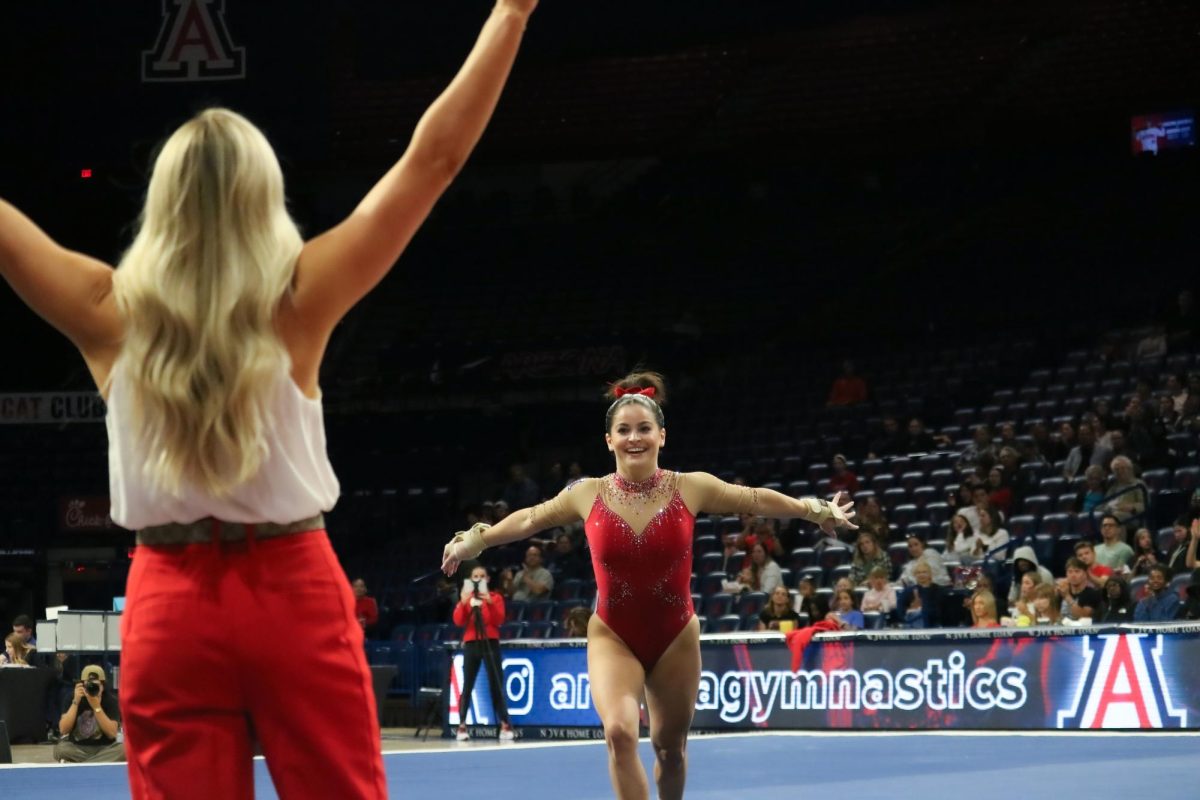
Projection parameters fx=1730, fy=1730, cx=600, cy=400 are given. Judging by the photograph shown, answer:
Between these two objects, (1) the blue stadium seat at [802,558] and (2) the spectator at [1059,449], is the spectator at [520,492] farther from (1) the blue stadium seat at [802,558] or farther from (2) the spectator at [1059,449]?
(2) the spectator at [1059,449]

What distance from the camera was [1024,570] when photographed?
15.7 metres

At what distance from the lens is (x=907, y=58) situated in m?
27.3

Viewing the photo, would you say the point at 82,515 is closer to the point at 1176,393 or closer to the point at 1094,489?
the point at 1094,489

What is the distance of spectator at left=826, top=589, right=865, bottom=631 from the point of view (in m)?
16.1

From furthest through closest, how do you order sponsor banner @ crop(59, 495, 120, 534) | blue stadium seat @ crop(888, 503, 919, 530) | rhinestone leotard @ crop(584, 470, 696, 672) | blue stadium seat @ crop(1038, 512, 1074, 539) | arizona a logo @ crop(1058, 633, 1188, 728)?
sponsor banner @ crop(59, 495, 120, 534), blue stadium seat @ crop(888, 503, 919, 530), blue stadium seat @ crop(1038, 512, 1074, 539), arizona a logo @ crop(1058, 633, 1188, 728), rhinestone leotard @ crop(584, 470, 696, 672)

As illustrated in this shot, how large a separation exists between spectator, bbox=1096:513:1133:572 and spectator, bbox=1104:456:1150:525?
0.87 m

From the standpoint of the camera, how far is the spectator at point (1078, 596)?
48.3 feet

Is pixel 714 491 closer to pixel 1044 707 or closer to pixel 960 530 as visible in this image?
pixel 1044 707

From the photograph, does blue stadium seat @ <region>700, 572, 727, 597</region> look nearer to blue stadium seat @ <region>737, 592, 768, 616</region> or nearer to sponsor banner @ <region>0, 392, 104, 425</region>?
blue stadium seat @ <region>737, 592, 768, 616</region>

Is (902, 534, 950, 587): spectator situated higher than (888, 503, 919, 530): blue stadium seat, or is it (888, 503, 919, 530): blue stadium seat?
(888, 503, 919, 530): blue stadium seat

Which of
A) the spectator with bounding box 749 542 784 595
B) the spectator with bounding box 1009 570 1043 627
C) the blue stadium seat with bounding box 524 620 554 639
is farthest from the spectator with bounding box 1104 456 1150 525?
the blue stadium seat with bounding box 524 620 554 639

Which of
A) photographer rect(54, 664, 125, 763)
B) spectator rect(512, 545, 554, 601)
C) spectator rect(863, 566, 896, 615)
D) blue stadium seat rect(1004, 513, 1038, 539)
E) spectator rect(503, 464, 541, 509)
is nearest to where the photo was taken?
photographer rect(54, 664, 125, 763)

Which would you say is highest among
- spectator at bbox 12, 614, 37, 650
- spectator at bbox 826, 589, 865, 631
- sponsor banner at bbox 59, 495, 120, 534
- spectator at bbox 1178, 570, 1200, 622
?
sponsor banner at bbox 59, 495, 120, 534

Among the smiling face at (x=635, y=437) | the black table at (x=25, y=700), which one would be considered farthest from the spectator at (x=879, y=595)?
the smiling face at (x=635, y=437)
